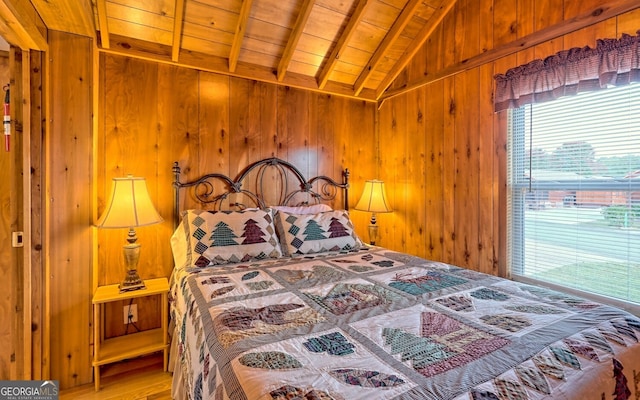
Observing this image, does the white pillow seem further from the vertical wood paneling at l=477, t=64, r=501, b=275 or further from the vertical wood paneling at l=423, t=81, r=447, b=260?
the vertical wood paneling at l=477, t=64, r=501, b=275

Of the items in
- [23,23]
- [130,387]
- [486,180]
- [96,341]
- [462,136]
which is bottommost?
[130,387]

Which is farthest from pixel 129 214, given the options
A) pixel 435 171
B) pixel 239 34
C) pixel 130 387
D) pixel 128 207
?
pixel 435 171

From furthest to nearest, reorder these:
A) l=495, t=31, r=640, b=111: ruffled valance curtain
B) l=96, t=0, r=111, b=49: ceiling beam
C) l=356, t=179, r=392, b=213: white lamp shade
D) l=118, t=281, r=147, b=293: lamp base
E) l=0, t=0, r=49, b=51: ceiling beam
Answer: l=356, t=179, r=392, b=213: white lamp shade → l=118, t=281, r=147, b=293: lamp base → l=96, t=0, r=111, b=49: ceiling beam → l=495, t=31, r=640, b=111: ruffled valance curtain → l=0, t=0, r=49, b=51: ceiling beam

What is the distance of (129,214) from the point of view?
1953 millimetres

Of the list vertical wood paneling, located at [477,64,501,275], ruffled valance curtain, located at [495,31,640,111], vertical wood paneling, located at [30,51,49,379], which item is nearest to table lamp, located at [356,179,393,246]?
vertical wood paneling, located at [477,64,501,275]

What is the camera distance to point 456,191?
8.69 ft

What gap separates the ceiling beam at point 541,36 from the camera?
171 centimetres

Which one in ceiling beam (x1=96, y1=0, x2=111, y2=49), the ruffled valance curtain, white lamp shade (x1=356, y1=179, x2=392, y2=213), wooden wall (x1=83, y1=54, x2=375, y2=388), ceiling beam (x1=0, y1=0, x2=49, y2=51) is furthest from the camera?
white lamp shade (x1=356, y1=179, x2=392, y2=213)

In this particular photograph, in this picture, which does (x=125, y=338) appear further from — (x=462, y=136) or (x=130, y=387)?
(x=462, y=136)

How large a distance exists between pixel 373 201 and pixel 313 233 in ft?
2.96

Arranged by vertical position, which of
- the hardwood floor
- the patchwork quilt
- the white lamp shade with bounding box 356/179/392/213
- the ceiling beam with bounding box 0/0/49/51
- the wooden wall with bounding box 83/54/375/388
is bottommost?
the hardwood floor

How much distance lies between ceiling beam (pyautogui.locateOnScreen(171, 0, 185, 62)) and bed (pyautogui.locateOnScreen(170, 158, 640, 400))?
127 centimetres

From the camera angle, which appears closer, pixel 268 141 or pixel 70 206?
pixel 70 206

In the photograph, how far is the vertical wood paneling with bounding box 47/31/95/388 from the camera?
188 cm
